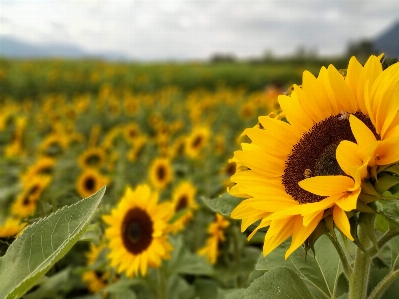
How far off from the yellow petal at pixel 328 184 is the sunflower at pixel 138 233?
54.0 inches

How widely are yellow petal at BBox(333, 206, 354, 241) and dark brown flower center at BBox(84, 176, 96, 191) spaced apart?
10.6ft

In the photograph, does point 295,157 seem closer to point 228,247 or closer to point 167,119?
point 228,247

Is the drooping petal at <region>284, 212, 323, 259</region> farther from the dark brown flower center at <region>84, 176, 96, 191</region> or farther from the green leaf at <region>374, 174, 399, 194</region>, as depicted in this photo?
the dark brown flower center at <region>84, 176, 96, 191</region>

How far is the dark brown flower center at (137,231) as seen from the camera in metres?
2.24

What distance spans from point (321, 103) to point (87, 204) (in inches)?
21.6

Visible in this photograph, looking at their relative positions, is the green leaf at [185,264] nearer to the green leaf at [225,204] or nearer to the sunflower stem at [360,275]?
the green leaf at [225,204]

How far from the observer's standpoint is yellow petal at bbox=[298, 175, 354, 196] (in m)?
0.88

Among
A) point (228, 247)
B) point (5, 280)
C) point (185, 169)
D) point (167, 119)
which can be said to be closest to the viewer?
point (5, 280)

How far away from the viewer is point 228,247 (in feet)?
8.15

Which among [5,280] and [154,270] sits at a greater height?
[5,280]

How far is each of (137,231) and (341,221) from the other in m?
1.56

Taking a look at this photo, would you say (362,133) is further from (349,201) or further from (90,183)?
(90,183)

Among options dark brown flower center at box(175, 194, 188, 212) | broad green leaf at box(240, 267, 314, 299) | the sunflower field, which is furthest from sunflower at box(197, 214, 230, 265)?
broad green leaf at box(240, 267, 314, 299)

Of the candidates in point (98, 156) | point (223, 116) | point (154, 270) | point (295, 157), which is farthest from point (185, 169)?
point (295, 157)
